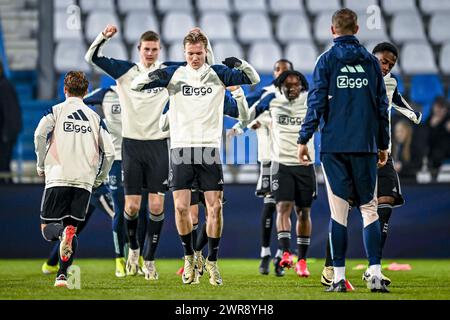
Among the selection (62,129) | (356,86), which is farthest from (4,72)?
(356,86)

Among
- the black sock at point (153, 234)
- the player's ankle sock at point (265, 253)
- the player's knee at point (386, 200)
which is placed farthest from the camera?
the player's ankle sock at point (265, 253)

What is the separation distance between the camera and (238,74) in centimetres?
845

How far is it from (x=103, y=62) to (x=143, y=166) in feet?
3.72

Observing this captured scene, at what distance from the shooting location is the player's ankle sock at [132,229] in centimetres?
981

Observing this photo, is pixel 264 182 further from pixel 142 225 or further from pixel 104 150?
pixel 104 150

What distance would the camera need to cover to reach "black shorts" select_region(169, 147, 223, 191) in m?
8.43

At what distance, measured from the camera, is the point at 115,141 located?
1055 centimetres

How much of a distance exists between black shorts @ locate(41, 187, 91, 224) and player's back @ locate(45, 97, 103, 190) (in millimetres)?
59

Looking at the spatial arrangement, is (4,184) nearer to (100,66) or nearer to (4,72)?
(4,72)

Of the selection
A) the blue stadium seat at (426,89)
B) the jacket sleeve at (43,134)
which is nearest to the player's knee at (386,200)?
the jacket sleeve at (43,134)

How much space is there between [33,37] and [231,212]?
6344mm

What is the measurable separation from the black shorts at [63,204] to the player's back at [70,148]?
59 mm

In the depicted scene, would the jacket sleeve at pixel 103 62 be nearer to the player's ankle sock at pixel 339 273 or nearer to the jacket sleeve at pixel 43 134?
the jacket sleeve at pixel 43 134

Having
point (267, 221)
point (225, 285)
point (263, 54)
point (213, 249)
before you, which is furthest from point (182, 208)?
point (263, 54)
